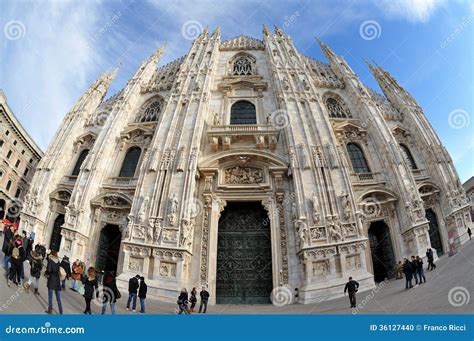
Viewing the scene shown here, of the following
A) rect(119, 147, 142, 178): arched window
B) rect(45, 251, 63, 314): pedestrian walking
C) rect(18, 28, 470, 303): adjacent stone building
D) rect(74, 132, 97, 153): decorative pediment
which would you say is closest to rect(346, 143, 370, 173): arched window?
rect(18, 28, 470, 303): adjacent stone building

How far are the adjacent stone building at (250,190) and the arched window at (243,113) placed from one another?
0.34 feet

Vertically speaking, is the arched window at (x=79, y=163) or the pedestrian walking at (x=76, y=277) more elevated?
the arched window at (x=79, y=163)

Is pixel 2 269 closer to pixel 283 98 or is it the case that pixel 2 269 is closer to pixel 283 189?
pixel 283 189

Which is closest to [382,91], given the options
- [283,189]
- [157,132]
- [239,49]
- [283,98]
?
[283,98]

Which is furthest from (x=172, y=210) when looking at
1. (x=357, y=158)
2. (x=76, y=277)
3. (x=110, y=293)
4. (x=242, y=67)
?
(x=242, y=67)

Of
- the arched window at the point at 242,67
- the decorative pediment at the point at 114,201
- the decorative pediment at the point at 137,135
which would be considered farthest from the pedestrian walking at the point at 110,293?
the arched window at the point at 242,67

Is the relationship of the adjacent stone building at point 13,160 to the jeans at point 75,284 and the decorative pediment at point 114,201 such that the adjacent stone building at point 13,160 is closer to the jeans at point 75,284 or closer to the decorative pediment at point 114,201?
the decorative pediment at point 114,201

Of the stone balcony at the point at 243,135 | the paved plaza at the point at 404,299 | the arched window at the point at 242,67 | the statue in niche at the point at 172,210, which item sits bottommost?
the paved plaza at the point at 404,299

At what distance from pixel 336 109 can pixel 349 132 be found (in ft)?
8.94

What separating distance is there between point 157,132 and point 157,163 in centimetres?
252

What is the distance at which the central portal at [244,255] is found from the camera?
554 inches

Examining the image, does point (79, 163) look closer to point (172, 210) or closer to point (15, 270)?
point (172, 210)

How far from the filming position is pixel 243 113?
2089 cm

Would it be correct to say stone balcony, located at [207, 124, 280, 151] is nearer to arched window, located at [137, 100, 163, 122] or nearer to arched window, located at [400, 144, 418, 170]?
arched window, located at [137, 100, 163, 122]
